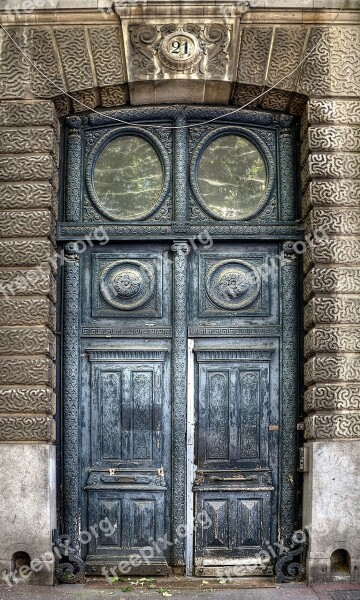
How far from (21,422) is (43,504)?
2.72ft

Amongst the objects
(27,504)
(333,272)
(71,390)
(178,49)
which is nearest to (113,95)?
(178,49)

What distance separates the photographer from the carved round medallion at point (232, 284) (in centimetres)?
760

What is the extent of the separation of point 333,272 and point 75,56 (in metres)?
3.47

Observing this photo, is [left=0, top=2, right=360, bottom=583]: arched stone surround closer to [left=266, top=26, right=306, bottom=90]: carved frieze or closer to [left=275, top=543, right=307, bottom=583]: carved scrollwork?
[left=266, top=26, right=306, bottom=90]: carved frieze

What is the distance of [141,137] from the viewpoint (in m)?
7.83

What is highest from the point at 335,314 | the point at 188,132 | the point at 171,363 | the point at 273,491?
the point at 188,132

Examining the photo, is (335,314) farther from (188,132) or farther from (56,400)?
(56,400)

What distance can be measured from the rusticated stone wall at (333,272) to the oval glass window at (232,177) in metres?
0.61

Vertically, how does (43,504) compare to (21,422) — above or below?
below

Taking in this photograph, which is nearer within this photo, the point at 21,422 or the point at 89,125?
the point at 21,422

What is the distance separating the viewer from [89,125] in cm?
780

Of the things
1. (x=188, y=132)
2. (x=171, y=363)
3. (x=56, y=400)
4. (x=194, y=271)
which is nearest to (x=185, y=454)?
(x=171, y=363)

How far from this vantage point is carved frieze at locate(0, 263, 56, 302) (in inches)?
284

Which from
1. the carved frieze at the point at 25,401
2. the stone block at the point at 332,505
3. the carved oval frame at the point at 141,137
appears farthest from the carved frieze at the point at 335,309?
the carved frieze at the point at 25,401
